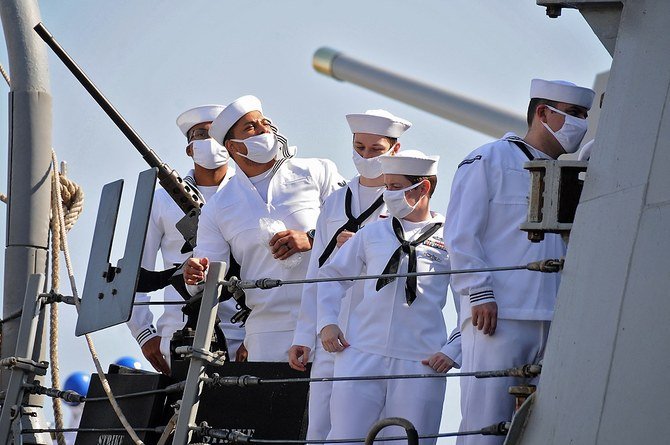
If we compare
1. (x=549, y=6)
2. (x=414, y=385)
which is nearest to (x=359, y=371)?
(x=414, y=385)

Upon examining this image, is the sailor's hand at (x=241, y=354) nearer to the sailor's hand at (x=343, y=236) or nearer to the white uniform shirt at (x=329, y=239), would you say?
the white uniform shirt at (x=329, y=239)

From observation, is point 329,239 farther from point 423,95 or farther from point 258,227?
point 423,95

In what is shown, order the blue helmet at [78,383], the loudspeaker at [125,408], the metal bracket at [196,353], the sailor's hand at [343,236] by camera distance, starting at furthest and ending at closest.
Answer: the blue helmet at [78,383] < the sailor's hand at [343,236] < the loudspeaker at [125,408] < the metal bracket at [196,353]

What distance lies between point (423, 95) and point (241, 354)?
10.7m

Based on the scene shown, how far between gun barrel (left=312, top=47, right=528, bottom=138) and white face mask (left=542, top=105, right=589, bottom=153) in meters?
9.20

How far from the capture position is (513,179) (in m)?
Answer: 4.92

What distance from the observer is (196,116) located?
24.4ft

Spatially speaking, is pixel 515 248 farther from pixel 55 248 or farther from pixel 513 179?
pixel 55 248

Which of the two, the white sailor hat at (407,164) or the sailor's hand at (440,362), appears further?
the white sailor hat at (407,164)

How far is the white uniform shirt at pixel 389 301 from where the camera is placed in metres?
5.54

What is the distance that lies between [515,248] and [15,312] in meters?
2.65

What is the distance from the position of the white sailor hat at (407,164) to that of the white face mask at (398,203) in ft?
0.22

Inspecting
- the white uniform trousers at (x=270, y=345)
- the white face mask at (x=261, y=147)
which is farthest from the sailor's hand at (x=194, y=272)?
the white face mask at (x=261, y=147)

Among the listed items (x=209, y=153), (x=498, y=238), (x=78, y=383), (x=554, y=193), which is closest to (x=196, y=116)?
(x=209, y=153)
